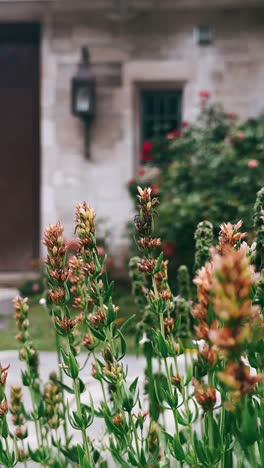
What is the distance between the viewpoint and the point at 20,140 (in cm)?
908

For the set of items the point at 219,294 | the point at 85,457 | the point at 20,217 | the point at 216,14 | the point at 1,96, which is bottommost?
the point at 85,457

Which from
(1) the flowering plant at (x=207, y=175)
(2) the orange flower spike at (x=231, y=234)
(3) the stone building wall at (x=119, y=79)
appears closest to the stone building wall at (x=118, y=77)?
(3) the stone building wall at (x=119, y=79)

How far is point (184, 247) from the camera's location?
7.68m

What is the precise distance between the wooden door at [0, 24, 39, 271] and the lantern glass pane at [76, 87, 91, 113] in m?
0.83

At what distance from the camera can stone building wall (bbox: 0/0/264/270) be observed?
8.65 meters

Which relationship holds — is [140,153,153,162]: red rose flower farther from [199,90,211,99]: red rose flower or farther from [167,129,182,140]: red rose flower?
[199,90,211,99]: red rose flower

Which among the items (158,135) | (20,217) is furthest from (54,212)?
(158,135)

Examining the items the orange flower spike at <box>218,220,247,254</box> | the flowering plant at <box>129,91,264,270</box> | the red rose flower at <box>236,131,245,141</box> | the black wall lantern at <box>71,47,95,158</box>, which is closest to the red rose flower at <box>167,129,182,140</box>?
the flowering plant at <box>129,91,264,270</box>

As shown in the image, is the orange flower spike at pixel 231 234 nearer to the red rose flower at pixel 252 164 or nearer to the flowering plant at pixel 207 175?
the flowering plant at pixel 207 175

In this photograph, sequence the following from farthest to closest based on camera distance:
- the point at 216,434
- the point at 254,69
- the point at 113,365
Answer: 1. the point at 254,69
2. the point at 113,365
3. the point at 216,434

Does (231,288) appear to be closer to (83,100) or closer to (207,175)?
(207,175)

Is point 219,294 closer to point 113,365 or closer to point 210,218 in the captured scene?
point 113,365

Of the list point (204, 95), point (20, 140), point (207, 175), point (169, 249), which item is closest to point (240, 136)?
point (207, 175)

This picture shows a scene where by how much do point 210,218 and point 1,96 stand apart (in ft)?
10.7
